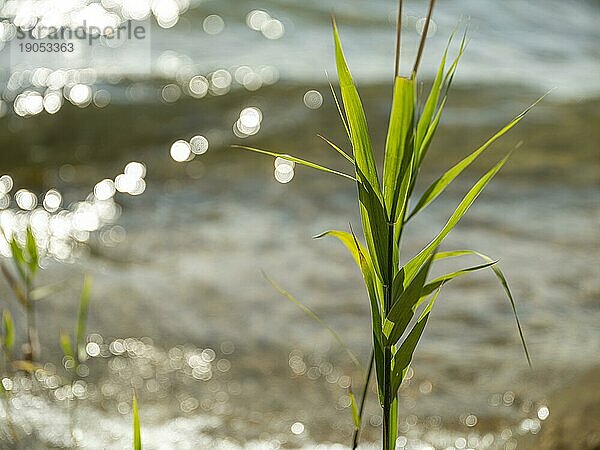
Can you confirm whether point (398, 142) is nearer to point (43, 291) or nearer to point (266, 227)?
point (43, 291)

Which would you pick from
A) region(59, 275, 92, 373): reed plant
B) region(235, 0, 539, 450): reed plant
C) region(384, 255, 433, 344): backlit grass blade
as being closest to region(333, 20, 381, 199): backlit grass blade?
region(235, 0, 539, 450): reed plant

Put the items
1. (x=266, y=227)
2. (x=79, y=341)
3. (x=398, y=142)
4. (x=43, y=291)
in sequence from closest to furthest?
1. (x=398, y=142)
2. (x=79, y=341)
3. (x=43, y=291)
4. (x=266, y=227)

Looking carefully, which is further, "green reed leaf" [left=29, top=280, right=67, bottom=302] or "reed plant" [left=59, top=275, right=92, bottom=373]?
"green reed leaf" [left=29, top=280, right=67, bottom=302]

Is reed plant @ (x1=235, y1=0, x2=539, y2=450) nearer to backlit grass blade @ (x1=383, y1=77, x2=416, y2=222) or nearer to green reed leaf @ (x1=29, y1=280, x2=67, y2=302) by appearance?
backlit grass blade @ (x1=383, y1=77, x2=416, y2=222)

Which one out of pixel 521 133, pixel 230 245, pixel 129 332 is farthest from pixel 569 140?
pixel 129 332

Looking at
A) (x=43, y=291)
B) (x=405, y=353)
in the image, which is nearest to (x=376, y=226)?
(x=405, y=353)

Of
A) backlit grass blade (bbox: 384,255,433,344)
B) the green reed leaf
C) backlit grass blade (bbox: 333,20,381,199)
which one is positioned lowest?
the green reed leaf
